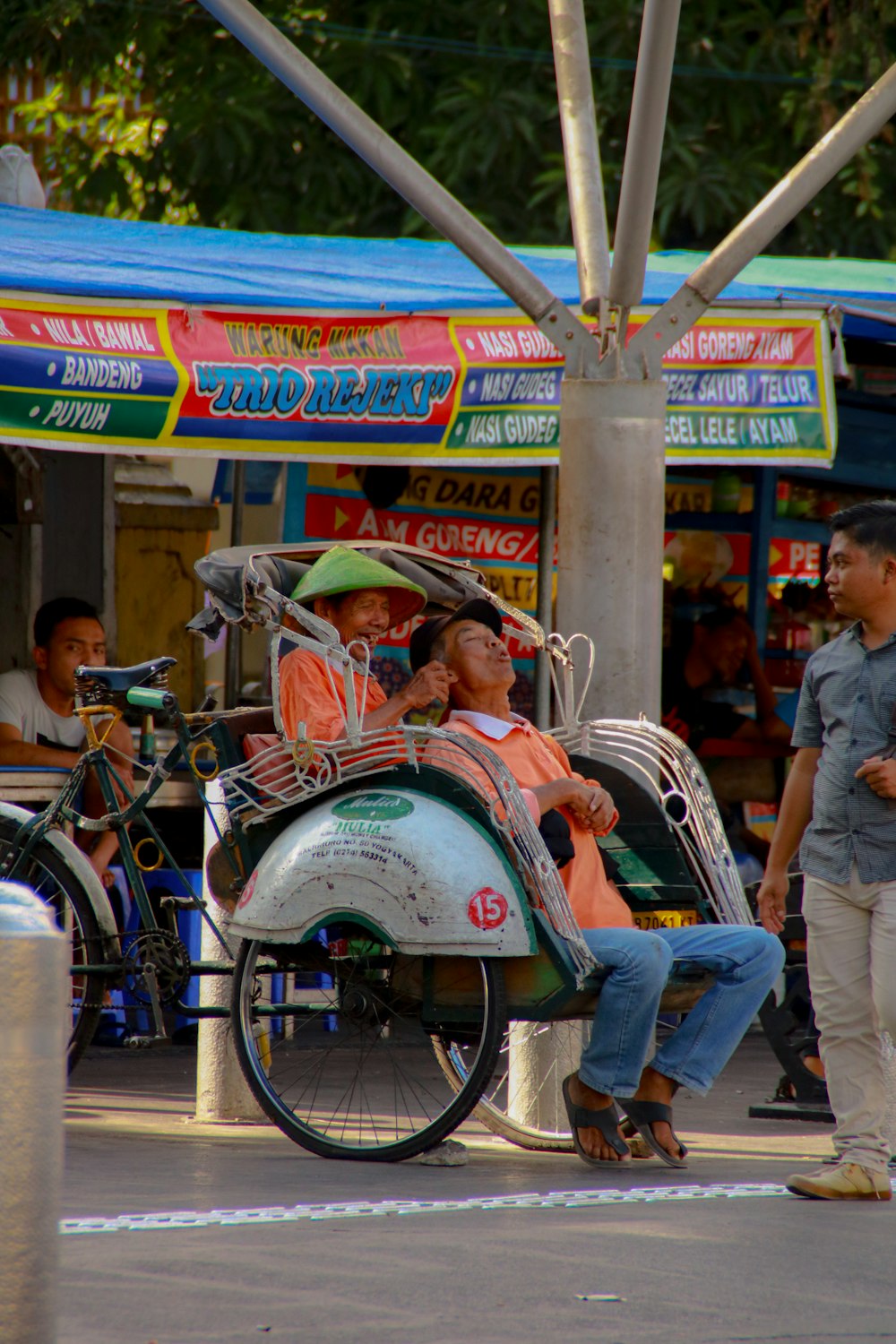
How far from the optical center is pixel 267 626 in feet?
19.7

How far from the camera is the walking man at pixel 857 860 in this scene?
5.39 m

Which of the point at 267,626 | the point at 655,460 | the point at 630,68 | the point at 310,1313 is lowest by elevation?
the point at 310,1313

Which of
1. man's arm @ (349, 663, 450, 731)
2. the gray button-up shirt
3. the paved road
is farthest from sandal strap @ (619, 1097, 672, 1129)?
man's arm @ (349, 663, 450, 731)

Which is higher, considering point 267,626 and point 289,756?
point 267,626

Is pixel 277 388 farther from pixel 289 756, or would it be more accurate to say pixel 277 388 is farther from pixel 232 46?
pixel 232 46

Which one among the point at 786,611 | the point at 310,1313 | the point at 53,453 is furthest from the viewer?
the point at 786,611

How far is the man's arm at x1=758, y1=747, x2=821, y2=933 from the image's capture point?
5723mm

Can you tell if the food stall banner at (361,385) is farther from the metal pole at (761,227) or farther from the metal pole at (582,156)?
the metal pole at (761,227)

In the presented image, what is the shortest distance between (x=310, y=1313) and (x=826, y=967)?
2009mm

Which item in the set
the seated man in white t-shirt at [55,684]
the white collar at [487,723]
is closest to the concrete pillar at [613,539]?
the white collar at [487,723]

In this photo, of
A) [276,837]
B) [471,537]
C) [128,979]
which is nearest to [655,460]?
[276,837]

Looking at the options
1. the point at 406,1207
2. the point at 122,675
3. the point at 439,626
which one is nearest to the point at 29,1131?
the point at 406,1207

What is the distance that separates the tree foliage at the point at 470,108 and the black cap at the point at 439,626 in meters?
10.7

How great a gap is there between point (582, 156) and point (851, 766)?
2921 mm
